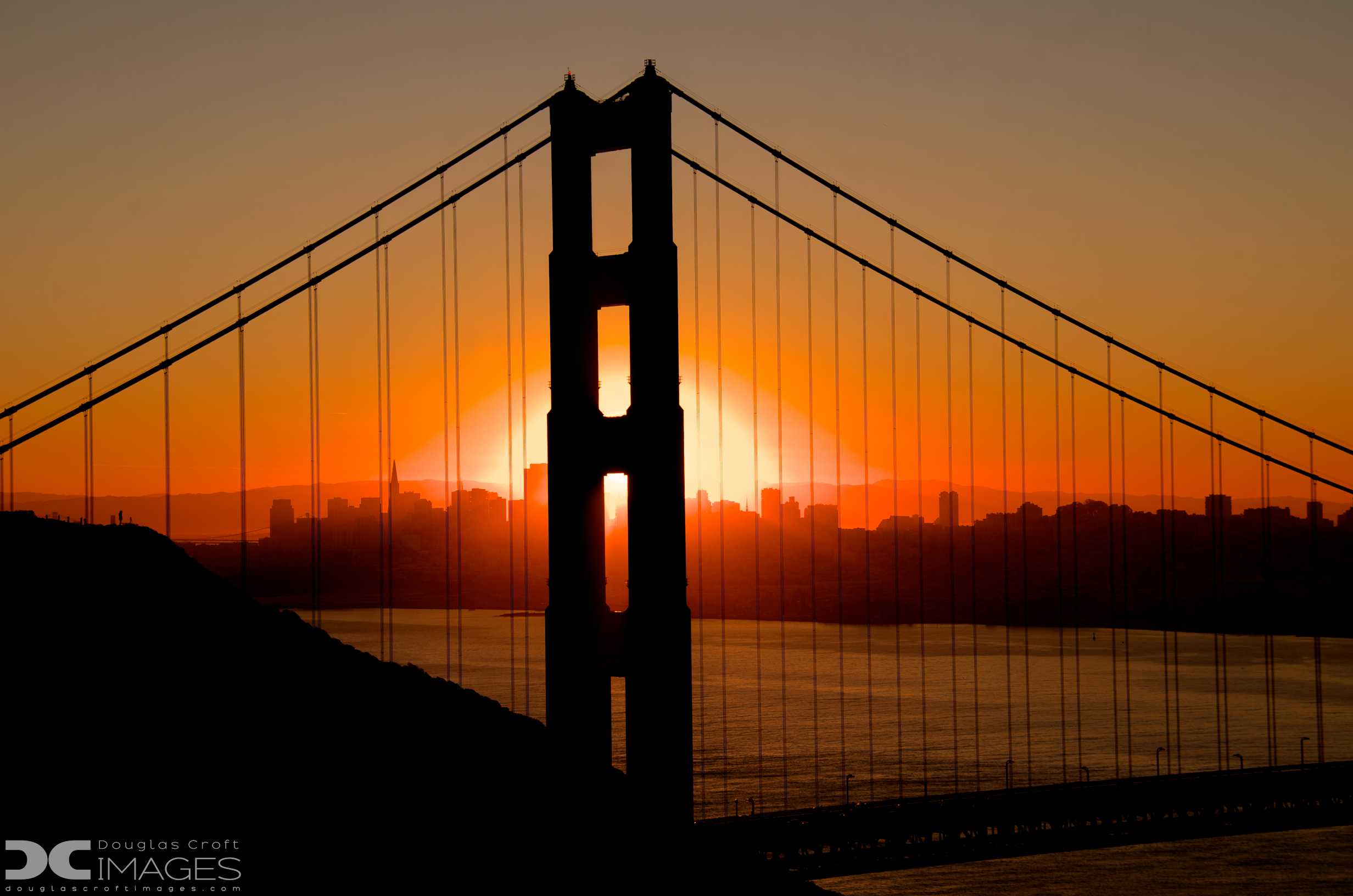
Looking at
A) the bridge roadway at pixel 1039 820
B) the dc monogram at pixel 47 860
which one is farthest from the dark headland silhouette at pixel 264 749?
the bridge roadway at pixel 1039 820

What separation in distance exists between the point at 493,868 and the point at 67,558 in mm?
7024

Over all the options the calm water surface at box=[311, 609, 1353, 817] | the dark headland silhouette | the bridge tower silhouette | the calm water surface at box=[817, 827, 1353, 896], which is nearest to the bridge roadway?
the calm water surface at box=[817, 827, 1353, 896]

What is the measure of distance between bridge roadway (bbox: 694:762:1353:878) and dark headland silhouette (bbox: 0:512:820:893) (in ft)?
41.8

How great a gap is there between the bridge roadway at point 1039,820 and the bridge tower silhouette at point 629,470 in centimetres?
969

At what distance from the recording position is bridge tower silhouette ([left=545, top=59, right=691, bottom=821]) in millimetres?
16656

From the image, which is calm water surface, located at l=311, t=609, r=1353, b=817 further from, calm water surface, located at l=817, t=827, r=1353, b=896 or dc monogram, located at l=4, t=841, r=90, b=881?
dc monogram, located at l=4, t=841, r=90, b=881

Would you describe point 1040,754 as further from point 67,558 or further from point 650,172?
point 67,558

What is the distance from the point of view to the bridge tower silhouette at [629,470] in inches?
656

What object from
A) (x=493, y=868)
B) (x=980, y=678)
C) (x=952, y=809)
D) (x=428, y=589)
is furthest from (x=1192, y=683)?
(x=428, y=589)

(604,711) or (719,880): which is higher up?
(604,711)

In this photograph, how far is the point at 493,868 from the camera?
1114 centimetres

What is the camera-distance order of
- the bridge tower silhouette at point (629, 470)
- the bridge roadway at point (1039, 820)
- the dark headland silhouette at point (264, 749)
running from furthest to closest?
the bridge roadway at point (1039, 820) → the bridge tower silhouette at point (629, 470) → the dark headland silhouette at point (264, 749)

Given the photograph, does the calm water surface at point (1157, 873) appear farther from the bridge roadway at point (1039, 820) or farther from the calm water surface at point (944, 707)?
the bridge roadway at point (1039, 820)

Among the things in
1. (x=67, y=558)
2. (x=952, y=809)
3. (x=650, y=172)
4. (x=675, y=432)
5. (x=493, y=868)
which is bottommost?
(x=952, y=809)
